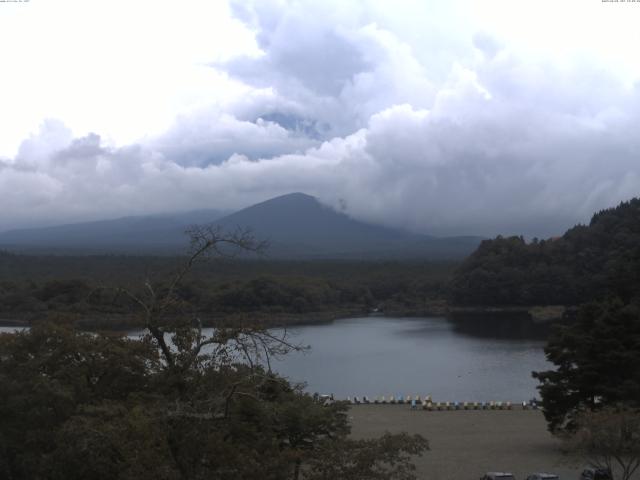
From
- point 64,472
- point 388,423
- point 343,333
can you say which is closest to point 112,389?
point 64,472

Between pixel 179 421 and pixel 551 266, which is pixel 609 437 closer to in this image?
pixel 179 421

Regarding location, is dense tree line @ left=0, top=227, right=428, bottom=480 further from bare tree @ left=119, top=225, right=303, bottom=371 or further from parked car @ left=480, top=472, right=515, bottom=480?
parked car @ left=480, top=472, right=515, bottom=480

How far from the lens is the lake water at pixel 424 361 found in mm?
20359

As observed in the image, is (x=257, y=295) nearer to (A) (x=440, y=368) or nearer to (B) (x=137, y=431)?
(A) (x=440, y=368)

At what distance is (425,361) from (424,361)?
0.15 ft

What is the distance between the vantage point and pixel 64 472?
19.1 feet

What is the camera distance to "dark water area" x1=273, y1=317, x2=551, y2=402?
66.8 feet

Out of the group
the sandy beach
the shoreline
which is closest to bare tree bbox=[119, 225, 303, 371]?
the sandy beach

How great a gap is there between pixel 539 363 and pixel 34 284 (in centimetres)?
3028

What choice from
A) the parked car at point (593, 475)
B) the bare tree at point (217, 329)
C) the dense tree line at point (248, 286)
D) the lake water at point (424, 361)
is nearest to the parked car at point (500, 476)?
the parked car at point (593, 475)

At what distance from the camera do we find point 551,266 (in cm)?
4619

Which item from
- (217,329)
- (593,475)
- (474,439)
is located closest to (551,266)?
(474,439)

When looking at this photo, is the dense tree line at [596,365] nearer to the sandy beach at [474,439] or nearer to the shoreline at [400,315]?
the sandy beach at [474,439]

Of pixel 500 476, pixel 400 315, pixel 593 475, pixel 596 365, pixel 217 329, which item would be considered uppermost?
pixel 217 329
